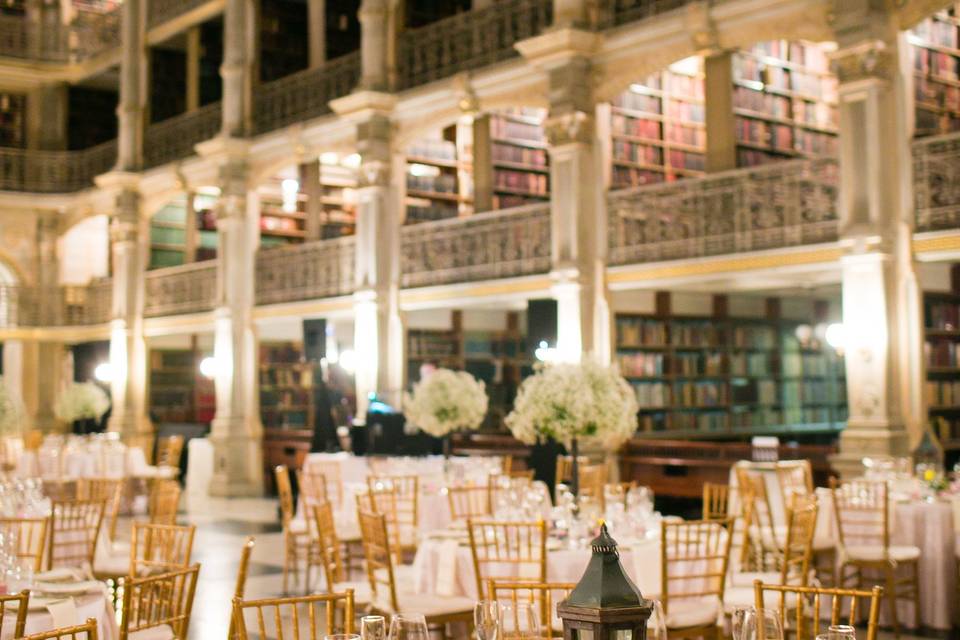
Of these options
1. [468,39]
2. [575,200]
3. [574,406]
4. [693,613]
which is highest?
[468,39]

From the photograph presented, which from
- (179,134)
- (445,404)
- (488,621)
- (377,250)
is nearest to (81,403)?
(179,134)

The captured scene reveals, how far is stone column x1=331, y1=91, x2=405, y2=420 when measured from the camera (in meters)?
15.0

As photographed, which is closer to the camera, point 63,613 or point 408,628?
point 408,628

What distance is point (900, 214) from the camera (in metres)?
9.87

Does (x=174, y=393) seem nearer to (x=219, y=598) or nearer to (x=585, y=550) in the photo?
(x=219, y=598)

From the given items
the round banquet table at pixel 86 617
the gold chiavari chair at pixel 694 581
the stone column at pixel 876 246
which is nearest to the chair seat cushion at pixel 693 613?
the gold chiavari chair at pixel 694 581

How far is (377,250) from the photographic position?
1515 centimetres

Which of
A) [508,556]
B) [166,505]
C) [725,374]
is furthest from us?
[725,374]

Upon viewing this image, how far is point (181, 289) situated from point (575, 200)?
374 inches

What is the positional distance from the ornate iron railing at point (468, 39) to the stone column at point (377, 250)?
1.99 ft

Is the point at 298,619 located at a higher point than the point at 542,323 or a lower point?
lower

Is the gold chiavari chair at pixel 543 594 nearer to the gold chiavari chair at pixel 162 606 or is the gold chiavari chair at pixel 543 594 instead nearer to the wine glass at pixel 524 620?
the wine glass at pixel 524 620

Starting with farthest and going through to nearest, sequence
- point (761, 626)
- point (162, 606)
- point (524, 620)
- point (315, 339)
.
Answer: point (315, 339), point (162, 606), point (524, 620), point (761, 626)

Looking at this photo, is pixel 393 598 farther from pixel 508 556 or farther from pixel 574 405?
pixel 574 405
